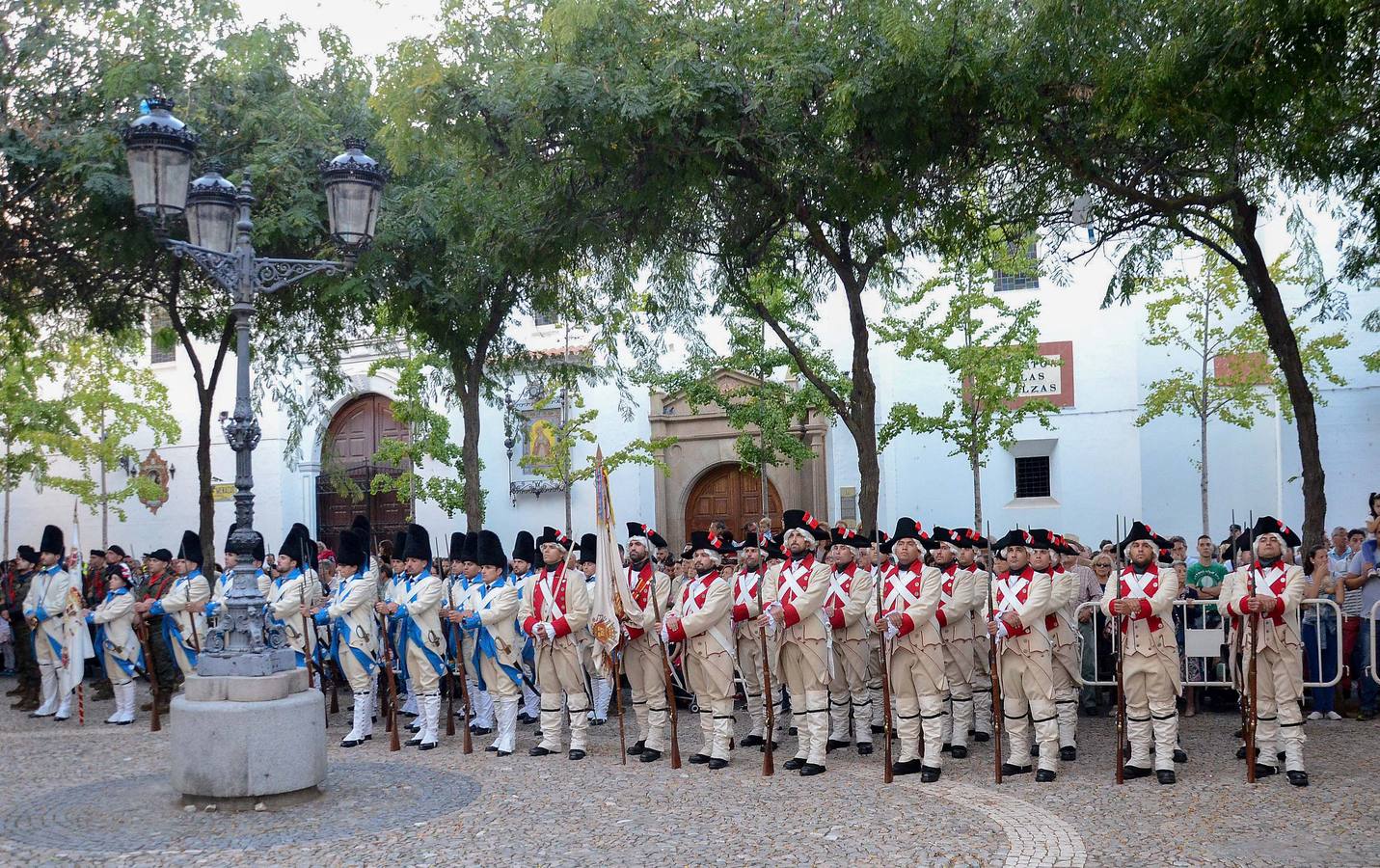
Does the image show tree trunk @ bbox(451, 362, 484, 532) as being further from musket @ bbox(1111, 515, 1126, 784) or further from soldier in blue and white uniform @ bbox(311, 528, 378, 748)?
musket @ bbox(1111, 515, 1126, 784)

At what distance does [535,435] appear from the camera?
93.4 feet

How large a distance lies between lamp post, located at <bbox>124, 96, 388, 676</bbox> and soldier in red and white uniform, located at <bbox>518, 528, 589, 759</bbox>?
2.18 metres

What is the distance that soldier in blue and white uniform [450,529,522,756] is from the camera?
11.4 m

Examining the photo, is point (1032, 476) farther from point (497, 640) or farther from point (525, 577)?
point (497, 640)

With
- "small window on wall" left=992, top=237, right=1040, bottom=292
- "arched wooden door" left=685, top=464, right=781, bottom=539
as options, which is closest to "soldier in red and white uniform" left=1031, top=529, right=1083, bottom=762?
"small window on wall" left=992, top=237, right=1040, bottom=292

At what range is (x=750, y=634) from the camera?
12242 mm

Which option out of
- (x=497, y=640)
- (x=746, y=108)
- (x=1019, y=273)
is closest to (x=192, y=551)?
(x=497, y=640)

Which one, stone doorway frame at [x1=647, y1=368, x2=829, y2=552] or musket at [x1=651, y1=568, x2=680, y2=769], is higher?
stone doorway frame at [x1=647, y1=368, x2=829, y2=552]

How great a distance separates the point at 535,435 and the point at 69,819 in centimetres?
1979

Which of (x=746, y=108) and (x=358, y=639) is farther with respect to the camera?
(x=358, y=639)

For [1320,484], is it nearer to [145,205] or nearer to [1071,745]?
[1071,745]

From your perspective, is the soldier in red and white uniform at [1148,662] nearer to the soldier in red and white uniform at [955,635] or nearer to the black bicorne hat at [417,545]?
the soldier in red and white uniform at [955,635]

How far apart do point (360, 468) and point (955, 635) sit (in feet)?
74.0

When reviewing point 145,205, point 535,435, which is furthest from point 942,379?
point 145,205
